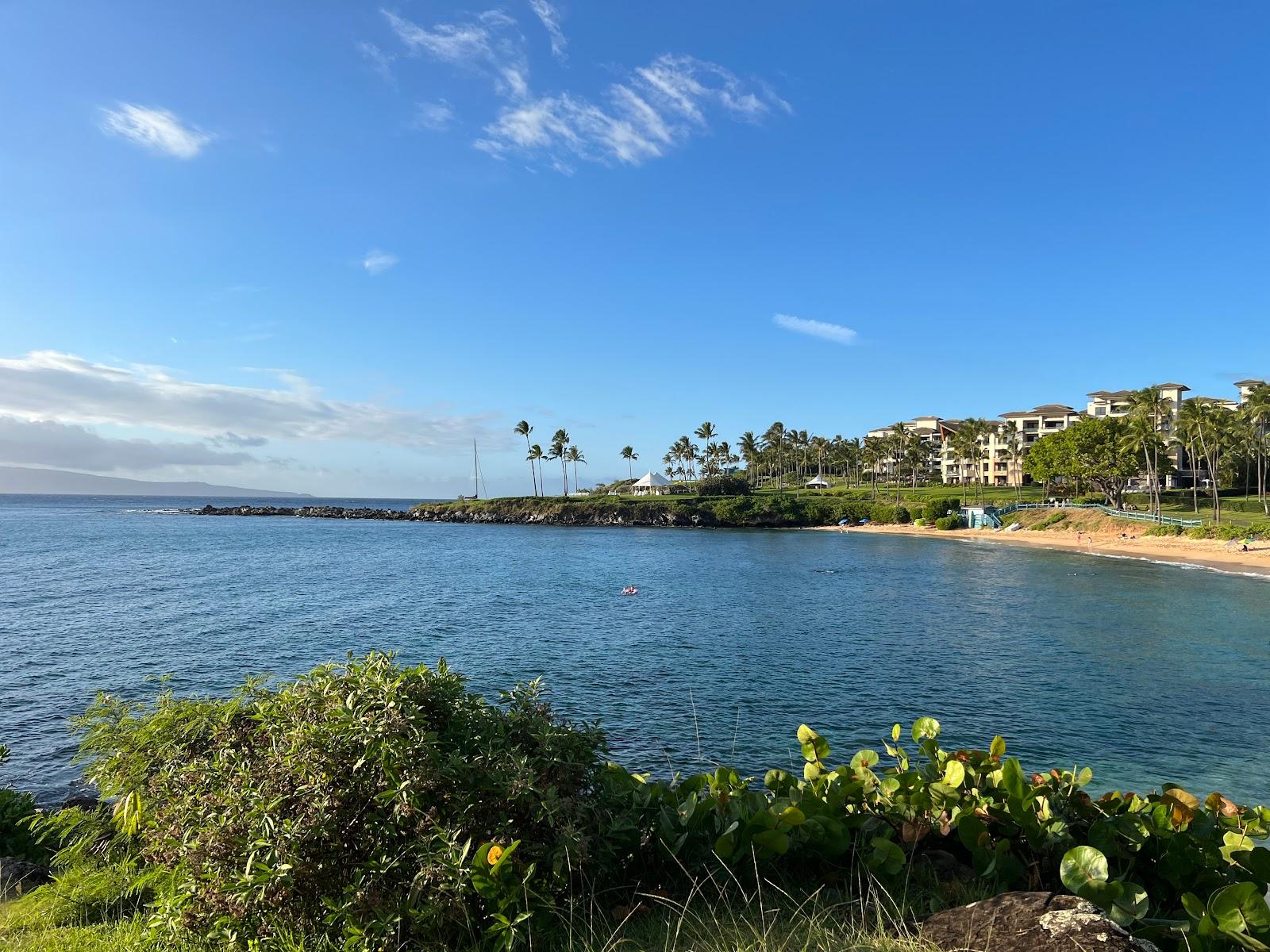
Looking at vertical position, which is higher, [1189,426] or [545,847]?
[1189,426]

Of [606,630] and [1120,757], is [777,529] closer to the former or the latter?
[606,630]

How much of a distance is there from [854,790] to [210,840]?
4.74 metres

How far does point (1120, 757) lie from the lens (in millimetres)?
16391

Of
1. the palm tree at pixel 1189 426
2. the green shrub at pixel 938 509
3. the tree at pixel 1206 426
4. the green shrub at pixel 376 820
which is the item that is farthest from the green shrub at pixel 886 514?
the green shrub at pixel 376 820

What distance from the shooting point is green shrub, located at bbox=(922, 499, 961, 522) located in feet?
346

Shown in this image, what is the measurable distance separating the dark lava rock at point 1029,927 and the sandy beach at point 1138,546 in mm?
63280

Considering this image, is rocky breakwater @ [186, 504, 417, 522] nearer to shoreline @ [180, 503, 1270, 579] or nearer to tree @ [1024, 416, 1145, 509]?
shoreline @ [180, 503, 1270, 579]

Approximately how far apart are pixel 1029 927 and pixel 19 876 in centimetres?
981

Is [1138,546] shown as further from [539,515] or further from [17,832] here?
[539,515]

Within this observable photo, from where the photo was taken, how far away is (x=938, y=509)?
347 feet

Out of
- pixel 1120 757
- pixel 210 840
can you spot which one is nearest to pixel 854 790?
pixel 210 840

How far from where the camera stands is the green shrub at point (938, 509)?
346 ft

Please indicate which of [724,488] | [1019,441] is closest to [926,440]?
[1019,441]

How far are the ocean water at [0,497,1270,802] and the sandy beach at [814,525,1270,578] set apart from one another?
375cm
